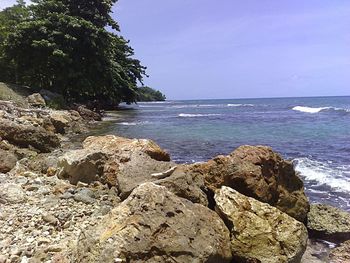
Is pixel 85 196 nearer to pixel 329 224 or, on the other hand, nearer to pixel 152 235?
pixel 152 235

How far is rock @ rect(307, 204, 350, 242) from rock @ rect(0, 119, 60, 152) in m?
7.29

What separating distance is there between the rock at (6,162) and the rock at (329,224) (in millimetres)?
6144

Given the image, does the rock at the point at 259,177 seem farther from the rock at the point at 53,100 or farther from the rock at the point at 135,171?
the rock at the point at 53,100

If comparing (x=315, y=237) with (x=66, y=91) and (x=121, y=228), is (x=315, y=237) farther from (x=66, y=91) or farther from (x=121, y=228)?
(x=66, y=91)

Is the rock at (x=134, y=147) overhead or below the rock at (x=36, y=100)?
below

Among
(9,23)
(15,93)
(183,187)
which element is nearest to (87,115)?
(15,93)

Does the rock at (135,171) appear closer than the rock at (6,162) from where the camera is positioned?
Yes

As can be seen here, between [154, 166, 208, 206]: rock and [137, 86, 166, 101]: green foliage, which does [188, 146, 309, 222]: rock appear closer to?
[154, 166, 208, 206]: rock

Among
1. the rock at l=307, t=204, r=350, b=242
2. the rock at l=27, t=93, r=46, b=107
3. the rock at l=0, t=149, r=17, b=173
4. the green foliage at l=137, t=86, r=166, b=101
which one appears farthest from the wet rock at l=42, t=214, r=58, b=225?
the green foliage at l=137, t=86, r=166, b=101

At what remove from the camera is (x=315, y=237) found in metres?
6.90

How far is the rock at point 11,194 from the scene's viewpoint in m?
6.18

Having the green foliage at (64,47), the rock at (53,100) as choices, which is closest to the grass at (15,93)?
the rock at (53,100)

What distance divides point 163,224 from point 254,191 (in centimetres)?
268

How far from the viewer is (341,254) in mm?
6188
